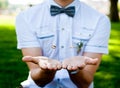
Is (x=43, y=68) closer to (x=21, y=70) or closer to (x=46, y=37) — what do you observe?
(x=46, y=37)

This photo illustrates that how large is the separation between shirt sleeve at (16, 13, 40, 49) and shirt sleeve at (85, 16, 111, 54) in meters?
0.33

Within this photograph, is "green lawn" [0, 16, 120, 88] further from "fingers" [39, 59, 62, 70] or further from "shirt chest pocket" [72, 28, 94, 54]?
"fingers" [39, 59, 62, 70]

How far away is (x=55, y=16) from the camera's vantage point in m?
2.92

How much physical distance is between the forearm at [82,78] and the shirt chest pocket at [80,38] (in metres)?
0.17

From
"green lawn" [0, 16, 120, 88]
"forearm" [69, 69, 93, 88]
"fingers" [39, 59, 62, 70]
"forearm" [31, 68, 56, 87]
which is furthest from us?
"green lawn" [0, 16, 120, 88]

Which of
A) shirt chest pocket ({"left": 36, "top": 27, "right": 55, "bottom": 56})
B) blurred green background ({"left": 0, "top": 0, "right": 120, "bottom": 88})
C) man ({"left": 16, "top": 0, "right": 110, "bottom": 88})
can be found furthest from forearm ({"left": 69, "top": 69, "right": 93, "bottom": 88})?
blurred green background ({"left": 0, "top": 0, "right": 120, "bottom": 88})

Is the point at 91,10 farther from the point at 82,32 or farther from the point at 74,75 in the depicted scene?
the point at 74,75

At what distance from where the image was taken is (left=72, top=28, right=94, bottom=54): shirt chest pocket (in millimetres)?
2885

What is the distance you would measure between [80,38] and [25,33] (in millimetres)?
351

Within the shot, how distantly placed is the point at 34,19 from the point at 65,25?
199mm

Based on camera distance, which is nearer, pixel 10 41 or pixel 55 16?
pixel 55 16

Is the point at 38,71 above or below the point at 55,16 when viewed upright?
below

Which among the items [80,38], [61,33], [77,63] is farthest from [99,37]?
[77,63]

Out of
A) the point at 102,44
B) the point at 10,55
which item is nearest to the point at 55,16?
the point at 102,44
